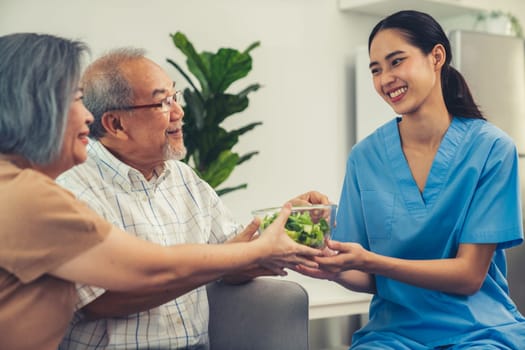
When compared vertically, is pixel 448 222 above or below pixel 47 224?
below

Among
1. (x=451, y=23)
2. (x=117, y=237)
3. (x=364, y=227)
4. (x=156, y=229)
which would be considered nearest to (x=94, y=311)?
(x=156, y=229)

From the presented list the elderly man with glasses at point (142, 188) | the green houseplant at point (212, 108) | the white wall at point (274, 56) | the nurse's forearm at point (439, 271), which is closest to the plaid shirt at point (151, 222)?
the elderly man with glasses at point (142, 188)

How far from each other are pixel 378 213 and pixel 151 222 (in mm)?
580

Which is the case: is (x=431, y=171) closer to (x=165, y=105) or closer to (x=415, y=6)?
(x=165, y=105)

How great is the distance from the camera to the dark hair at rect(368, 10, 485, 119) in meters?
1.93

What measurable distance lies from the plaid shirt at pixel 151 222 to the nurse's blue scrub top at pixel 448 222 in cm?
42

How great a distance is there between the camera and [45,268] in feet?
4.11

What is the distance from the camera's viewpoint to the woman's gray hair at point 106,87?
1.83m

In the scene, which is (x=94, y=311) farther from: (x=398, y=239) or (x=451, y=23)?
(x=451, y=23)

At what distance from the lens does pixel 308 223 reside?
5.40 ft

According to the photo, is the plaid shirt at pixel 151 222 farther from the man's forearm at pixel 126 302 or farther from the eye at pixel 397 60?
the eye at pixel 397 60

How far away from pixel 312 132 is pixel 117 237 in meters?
3.00

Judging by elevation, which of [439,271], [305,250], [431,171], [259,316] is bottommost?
[259,316]

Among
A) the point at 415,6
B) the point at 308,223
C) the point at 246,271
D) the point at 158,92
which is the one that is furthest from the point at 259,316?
the point at 415,6
